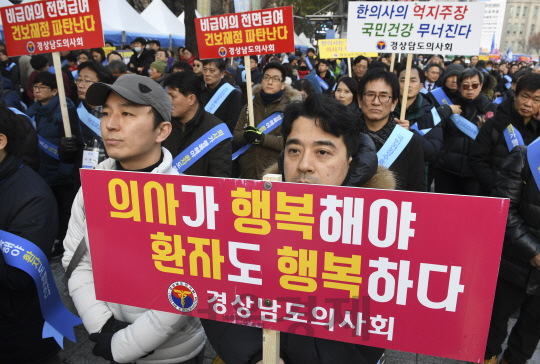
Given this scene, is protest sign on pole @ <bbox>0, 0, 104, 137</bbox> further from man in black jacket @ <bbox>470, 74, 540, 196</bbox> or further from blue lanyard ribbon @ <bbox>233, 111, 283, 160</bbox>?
man in black jacket @ <bbox>470, 74, 540, 196</bbox>

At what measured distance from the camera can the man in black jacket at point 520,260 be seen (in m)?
2.51

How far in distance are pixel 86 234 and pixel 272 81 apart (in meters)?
3.16

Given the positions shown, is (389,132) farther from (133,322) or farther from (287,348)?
(133,322)

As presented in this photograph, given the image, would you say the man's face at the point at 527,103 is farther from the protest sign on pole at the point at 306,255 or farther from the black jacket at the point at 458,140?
the protest sign on pole at the point at 306,255

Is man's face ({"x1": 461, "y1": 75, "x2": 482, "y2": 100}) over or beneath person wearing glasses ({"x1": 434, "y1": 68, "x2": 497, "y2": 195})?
over

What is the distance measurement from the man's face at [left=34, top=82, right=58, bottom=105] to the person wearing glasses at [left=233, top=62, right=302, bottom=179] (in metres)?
2.12

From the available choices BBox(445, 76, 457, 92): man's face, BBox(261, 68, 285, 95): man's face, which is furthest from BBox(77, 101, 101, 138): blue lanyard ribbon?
BBox(445, 76, 457, 92): man's face

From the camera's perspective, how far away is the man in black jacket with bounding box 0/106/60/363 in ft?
6.97

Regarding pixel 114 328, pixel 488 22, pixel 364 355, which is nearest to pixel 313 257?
pixel 364 355

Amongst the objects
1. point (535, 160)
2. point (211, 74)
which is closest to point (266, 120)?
point (211, 74)

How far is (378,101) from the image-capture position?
3.22 meters

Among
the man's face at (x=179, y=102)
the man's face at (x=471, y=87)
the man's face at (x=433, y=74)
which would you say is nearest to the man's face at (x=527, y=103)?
the man's face at (x=471, y=87)

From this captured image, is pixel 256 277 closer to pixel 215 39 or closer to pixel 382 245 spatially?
pixel 382 245

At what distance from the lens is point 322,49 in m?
9.46
